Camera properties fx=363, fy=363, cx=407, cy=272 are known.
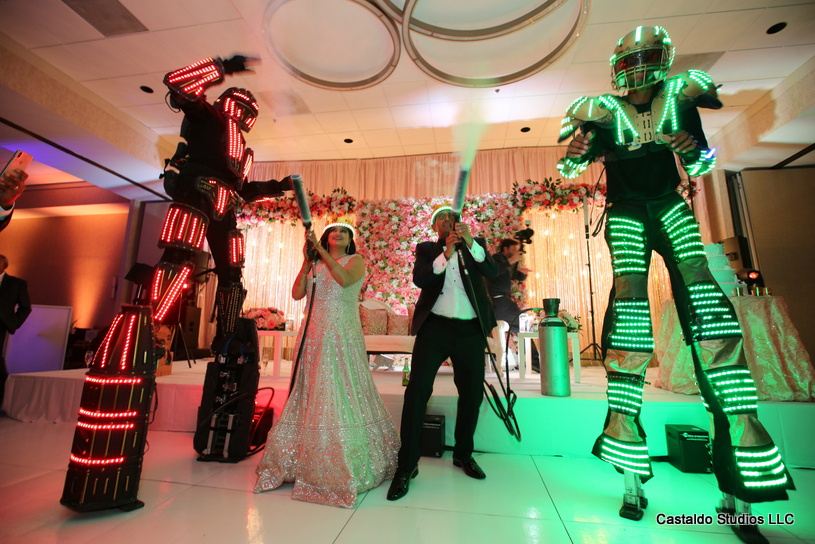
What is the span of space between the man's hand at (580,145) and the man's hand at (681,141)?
0.38 m

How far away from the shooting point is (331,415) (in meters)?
2.17

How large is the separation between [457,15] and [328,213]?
14.6 feet

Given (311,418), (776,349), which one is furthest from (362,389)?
(776,349)

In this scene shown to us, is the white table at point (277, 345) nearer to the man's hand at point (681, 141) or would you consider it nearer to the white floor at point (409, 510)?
the white floor at point (409, 510)

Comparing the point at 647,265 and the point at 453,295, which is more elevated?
the point at 647,265

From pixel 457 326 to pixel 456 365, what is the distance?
29 centimetres

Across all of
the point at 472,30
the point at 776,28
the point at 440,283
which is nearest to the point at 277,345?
the point at 440,283

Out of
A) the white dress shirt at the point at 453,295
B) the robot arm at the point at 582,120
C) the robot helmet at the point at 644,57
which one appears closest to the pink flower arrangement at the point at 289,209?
the white dress shirt at the point at 453,295

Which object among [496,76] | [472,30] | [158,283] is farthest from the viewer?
[496,76]

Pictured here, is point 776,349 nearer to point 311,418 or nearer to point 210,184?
point 311,418

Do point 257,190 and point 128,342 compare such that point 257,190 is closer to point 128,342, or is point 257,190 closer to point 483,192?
point 128,342

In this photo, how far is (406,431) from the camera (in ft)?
7.34

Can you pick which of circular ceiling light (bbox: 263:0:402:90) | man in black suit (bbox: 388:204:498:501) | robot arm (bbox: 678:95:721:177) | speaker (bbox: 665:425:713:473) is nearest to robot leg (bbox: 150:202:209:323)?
man in black suit (bbox: 388:204:498:501)

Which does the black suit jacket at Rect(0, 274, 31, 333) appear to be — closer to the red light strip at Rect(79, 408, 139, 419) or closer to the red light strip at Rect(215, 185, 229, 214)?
the red light strip at Rect(215, 185, 229, 214)
